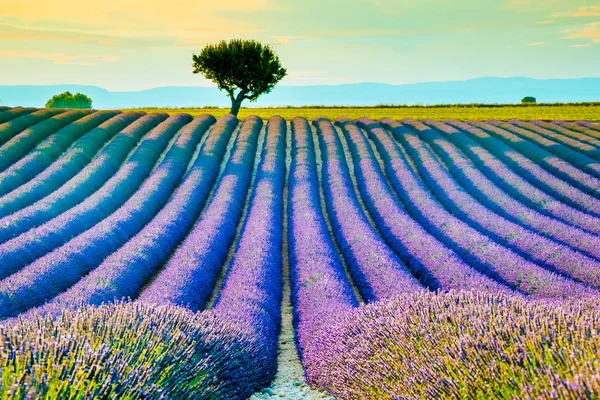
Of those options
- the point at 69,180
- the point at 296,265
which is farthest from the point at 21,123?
the point at 296,265

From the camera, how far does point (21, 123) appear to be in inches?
896

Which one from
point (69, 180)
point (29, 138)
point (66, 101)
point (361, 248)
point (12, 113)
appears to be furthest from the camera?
point (66, 101)

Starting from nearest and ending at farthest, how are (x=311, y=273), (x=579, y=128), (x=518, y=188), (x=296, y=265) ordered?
(x=311, y=273)
(x=296, y=265)
(x=518, y=188)
(x=579, y=128)

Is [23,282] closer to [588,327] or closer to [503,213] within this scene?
[588,327]

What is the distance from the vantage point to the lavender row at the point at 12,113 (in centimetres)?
2392

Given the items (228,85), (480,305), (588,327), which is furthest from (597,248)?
(228,85)

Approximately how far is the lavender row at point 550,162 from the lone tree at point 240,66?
43.7 feet

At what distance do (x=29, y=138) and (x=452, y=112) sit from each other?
2608cm

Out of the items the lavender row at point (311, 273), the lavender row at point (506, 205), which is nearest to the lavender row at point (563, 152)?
the lavender row at point (506, 205)

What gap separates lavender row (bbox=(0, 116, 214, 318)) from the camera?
24.7 ft

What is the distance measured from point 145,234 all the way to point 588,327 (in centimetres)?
898

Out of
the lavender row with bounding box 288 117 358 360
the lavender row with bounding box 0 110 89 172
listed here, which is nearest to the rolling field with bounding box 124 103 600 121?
the lavender row with bounding box 0 110 89 172

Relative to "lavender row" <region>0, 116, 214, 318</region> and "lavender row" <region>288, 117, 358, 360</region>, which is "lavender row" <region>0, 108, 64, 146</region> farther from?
"lavender row" <region>288, 117, 358, 360</region>

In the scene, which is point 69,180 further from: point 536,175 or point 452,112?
point 452,112
